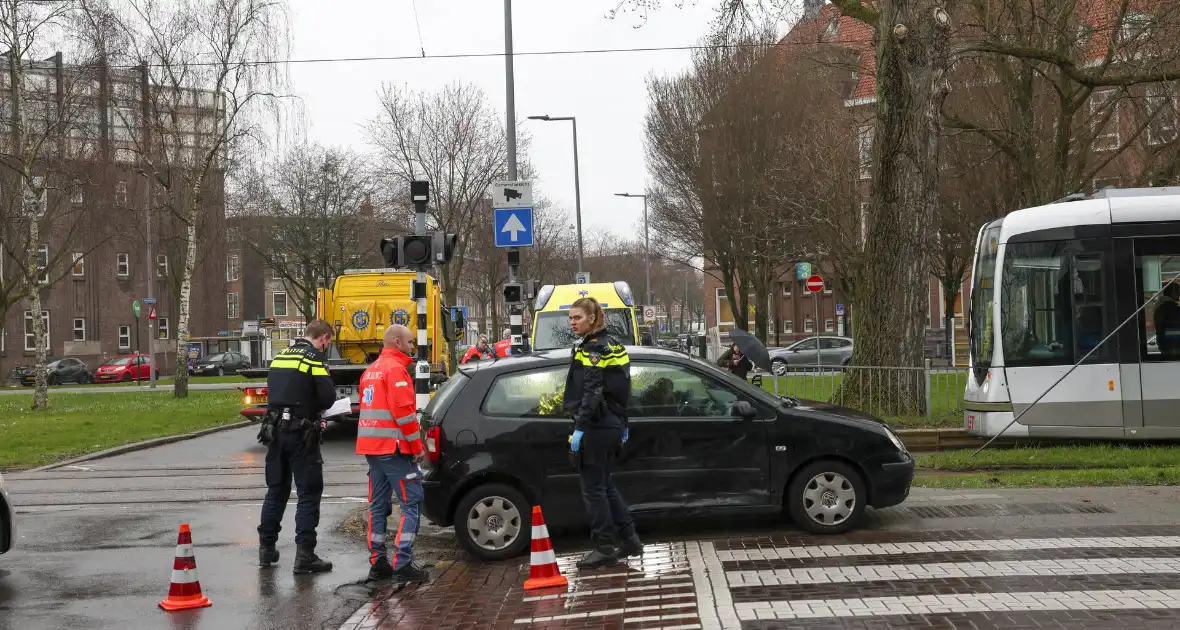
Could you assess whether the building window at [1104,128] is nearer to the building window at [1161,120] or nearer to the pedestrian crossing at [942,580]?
the building window at [1161,120]

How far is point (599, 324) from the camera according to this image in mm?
7883

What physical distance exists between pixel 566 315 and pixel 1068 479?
34.0ft

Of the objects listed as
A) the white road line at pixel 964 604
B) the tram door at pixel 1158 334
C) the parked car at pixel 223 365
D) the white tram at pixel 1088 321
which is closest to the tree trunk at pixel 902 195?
the white tram at pixel 1088 321

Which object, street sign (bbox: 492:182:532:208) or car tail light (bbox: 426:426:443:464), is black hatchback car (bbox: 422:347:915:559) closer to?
car tail light (bbox: 426:426:443:464)

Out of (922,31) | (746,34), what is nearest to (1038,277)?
(922,31)

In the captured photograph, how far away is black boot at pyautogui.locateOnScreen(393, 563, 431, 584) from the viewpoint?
25.6ft

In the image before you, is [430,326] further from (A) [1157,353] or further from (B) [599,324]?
(B) [599,324]

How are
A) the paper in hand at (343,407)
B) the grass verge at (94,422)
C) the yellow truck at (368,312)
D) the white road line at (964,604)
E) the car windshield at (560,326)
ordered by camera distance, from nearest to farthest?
1. the white road line at (964,604)
2. the paper in hand at (343,407)
3. the grass verge at (94,422)
4. the car windshield at (560,326)
5. the yellow truck at (368,312)

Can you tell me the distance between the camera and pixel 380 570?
7.88 m

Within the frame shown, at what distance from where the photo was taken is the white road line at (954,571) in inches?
276

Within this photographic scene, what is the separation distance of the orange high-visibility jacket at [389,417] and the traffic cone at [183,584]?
4.17 ft

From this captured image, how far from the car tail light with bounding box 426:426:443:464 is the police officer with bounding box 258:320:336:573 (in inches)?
30.9

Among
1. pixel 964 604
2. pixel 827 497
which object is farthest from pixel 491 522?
pixel 964 604

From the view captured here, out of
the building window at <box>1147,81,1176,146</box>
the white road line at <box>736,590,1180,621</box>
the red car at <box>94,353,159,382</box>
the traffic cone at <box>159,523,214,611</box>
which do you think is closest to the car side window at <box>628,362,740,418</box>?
the white road line at <box>736,590,1180,621</box>
